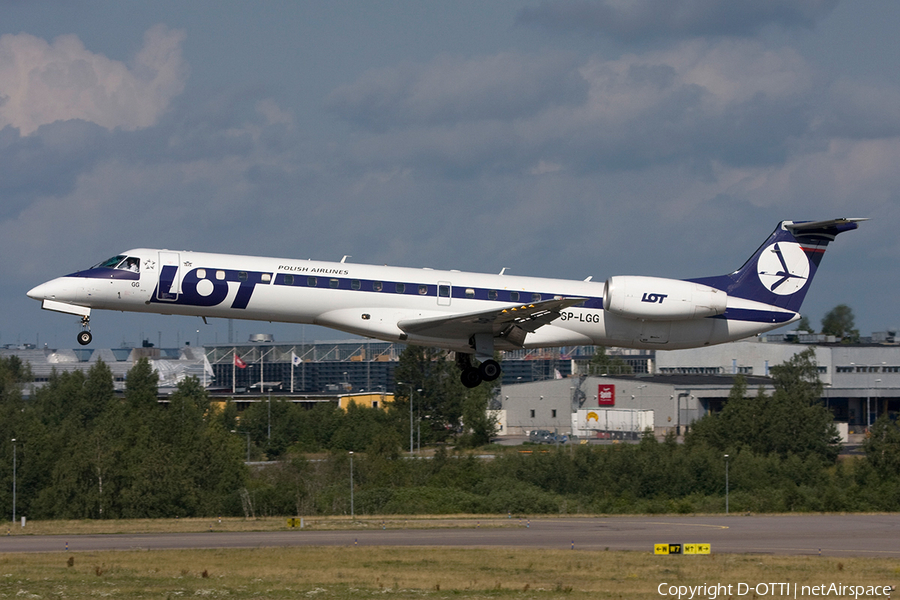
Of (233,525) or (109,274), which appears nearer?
(109,274)

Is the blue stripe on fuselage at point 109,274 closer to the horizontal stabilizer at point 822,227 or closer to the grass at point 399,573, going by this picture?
the grass at point 399,573

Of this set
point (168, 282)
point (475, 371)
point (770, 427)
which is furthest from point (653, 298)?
point (770, 427)

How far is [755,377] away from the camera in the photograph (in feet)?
303

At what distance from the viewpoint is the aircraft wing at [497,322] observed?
25.8 m

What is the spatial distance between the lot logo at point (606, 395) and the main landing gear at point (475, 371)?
5564 cm

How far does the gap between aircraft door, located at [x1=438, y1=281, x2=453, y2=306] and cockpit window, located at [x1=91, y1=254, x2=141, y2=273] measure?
25.2 feet

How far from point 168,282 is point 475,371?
849 centimetres

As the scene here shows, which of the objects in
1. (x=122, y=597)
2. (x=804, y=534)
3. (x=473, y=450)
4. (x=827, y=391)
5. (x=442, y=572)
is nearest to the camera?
(x=122, y=597)

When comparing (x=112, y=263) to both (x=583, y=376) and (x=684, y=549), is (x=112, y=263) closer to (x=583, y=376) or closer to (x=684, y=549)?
(x=684, y=549)

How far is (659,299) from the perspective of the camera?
2773 cm

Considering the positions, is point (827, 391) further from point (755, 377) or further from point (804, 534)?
point (804, 534)

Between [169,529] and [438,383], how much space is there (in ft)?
173

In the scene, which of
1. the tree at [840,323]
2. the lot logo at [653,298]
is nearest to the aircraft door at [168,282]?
the lot logo at [653,298]

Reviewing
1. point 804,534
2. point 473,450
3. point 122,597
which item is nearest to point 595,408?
point 473,450
